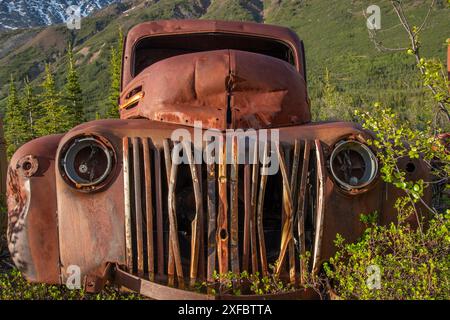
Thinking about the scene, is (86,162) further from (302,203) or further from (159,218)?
(302,203)

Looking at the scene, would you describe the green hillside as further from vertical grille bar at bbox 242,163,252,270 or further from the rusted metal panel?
the rusted metal panel

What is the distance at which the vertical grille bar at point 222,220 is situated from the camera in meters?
2.88

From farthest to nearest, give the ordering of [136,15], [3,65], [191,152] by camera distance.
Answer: [136,15], [3,65], [191,152]

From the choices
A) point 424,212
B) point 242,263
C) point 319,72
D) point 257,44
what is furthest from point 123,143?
point 319,72

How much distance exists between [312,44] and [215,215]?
96.5m

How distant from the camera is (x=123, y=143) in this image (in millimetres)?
2941

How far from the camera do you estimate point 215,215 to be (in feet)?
9.53

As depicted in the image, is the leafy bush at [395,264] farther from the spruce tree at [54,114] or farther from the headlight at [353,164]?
the spruce tree at [54,114]

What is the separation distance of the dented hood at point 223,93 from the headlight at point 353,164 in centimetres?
51

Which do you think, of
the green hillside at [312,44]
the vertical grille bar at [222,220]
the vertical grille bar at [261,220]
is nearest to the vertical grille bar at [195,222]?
the vertical grille bar at [222,220]

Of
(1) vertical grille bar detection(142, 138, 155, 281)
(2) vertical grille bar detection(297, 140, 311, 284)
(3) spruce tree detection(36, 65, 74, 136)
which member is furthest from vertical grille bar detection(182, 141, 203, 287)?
(3) spruce tree detection(36, 65, 74, 136)

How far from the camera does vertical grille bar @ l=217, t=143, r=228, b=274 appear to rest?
2.88m
